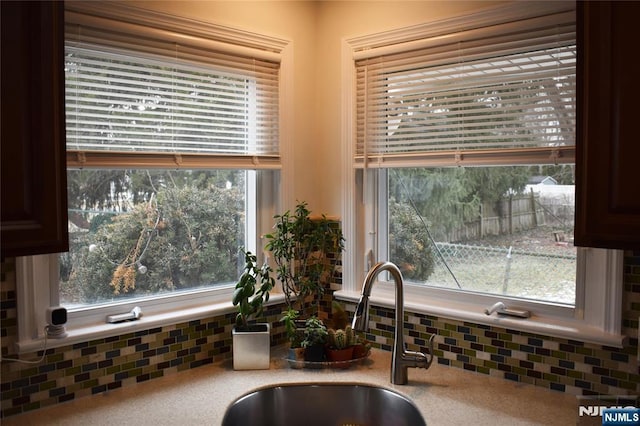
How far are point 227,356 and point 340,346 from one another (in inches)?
19.4

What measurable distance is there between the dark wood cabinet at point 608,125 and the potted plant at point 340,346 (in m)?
1.11

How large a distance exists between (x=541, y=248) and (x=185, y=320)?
4.66ft

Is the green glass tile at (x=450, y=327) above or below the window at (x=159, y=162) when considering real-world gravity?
below

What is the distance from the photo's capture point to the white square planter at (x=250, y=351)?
94.1 inches

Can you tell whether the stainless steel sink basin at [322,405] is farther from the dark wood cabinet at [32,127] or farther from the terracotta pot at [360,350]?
the dark wood cabinet at [32,127]

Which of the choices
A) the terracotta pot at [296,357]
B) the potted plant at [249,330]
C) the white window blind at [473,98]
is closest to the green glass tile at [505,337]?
the white window blind at [473,98]

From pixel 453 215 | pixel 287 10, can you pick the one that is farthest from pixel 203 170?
pixel 453 215

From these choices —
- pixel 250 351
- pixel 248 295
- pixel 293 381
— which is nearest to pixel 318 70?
pixel 248 295

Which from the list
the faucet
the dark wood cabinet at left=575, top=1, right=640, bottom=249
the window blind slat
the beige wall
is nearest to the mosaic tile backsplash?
the faucet

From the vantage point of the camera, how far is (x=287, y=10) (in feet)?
9.10

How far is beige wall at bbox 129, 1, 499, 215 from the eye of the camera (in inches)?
106

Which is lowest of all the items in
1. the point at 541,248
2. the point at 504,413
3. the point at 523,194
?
the point at 504,413

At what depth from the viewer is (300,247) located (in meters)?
2.75

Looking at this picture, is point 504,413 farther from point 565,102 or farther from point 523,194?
point 565,102
